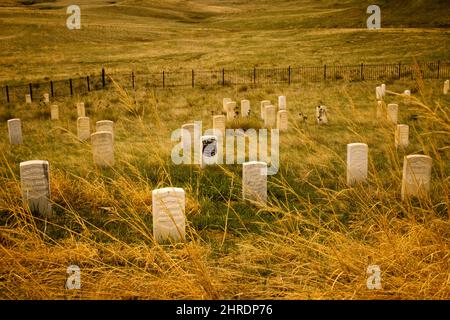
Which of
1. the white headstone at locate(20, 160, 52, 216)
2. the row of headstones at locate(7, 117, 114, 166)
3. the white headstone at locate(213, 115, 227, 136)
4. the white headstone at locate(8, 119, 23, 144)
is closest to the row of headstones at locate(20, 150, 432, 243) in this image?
the white headstone at locate(20, 160, 52, 216)

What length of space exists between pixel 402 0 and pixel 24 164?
89.3 m

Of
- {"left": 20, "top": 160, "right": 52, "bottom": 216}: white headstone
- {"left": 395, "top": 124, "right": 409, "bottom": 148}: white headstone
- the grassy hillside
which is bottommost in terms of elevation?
{"left": 395, "top": 124, "right": 409, "bottom": 148}: white headstone

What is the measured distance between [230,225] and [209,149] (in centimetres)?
272

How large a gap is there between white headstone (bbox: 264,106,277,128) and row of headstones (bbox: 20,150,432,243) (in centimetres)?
644

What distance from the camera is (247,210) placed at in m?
5.61

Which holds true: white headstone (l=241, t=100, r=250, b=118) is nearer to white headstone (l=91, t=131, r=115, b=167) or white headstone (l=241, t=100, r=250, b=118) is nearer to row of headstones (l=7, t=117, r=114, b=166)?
row of headstones (l=7, t=117, r=114, b=166)

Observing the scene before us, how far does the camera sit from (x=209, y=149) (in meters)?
7.66

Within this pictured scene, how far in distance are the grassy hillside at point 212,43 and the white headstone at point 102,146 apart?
26480mm

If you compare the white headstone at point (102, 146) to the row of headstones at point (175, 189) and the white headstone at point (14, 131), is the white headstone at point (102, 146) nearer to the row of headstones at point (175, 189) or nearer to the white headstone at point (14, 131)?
the row of headstones at point (175, 189)

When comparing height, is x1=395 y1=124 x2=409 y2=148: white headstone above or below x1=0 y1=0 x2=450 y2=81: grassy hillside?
below

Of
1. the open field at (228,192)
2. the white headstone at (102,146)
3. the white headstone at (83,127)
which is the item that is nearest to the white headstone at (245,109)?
the open field at (228,192)

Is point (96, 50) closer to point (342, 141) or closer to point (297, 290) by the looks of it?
point (342, 141)

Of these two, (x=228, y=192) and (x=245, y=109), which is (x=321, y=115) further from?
(x=228, y=192)

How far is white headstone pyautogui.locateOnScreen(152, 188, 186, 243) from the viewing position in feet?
14.3
